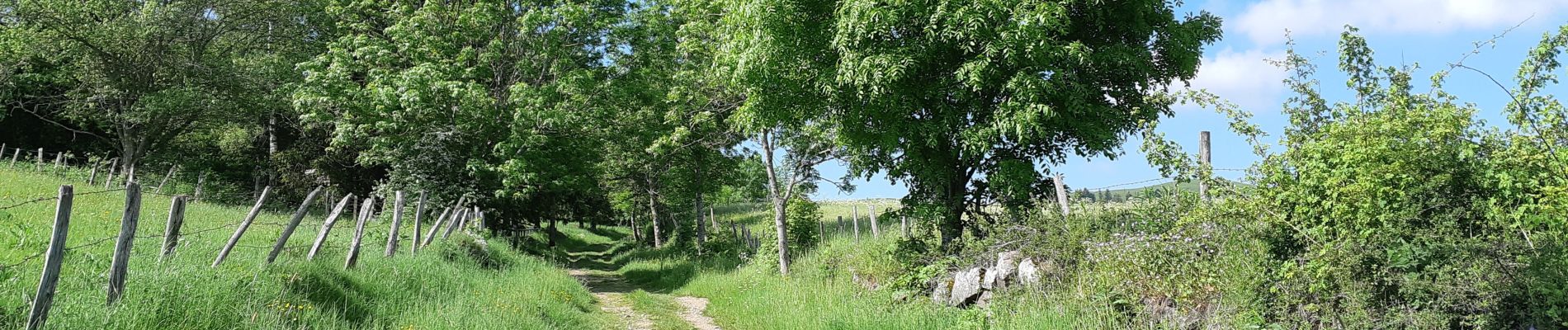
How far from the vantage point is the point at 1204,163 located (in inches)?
340

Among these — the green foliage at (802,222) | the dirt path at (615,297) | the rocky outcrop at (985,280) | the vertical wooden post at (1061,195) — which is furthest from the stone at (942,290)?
the green foliage at (802,222)

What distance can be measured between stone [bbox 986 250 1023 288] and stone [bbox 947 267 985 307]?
0.76 feet

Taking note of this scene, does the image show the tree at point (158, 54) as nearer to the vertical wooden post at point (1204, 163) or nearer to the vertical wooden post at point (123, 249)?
the vertical wooden post at point (123, 249)

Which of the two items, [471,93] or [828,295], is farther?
[471,93]

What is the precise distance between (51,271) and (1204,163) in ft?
31.5

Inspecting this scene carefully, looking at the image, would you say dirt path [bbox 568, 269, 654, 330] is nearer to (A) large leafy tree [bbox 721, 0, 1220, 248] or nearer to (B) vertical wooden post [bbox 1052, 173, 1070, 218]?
(A) large leafy tree [bbox 721, 0, 1220, 248]

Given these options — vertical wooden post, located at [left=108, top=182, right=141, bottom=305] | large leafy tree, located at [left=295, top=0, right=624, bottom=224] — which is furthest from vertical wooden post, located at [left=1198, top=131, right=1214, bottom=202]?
large leafy tree, located at [left=295, top=0, right=624, bottom=224]

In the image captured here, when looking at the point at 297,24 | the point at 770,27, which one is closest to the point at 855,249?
the point at 770,27

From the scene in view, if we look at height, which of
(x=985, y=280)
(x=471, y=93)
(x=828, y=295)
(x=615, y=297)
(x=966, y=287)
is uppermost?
(x=471, y=93)

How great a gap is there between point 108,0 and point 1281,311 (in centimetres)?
3022

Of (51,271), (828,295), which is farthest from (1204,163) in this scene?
(51,271)

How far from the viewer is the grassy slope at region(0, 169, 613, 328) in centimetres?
541

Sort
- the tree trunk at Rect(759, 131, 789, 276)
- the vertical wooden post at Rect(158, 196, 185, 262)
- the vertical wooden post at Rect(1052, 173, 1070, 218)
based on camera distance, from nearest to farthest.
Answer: the vertical wooden post at Rect(158, 196, 185, 262)
the vertical wooden post at Rect(1052, 173, 1070, 218)
the tree trunk at Rect(759, 131, 789, 276)

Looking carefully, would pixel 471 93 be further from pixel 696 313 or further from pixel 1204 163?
pixel 1204 163
